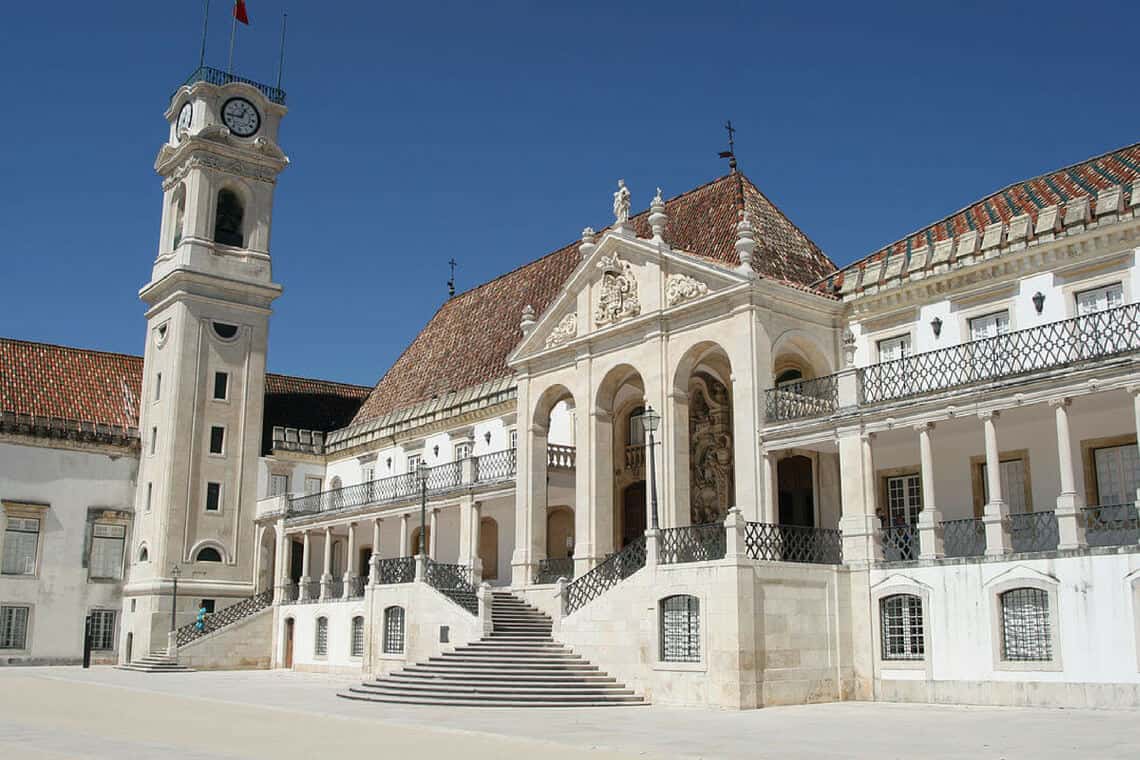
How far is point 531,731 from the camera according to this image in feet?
51.3

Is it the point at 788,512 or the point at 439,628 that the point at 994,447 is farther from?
the point at 439,628

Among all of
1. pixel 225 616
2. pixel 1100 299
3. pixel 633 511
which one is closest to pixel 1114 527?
pixel 1100 299

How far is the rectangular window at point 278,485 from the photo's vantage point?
143 feet

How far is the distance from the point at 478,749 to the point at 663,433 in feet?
43.4

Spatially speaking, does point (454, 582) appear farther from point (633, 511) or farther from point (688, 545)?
point (688, 545)

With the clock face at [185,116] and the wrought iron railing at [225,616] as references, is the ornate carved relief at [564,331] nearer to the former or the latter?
the wrought iron railing at [225,616]

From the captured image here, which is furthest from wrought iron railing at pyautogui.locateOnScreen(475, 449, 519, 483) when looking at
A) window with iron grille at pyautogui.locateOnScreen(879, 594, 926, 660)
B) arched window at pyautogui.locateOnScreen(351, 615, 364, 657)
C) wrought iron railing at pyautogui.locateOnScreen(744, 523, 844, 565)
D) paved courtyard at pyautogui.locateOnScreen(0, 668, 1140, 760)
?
window with iron grille at pyautogui.locateOnScreen(879, 594, 926, 660)

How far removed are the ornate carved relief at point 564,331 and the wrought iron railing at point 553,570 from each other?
5.41 meters

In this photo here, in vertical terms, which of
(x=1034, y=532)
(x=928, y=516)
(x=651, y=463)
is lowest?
(x=1034, y=532)

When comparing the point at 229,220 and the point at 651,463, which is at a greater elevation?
the point at 229,220

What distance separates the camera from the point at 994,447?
20.1m

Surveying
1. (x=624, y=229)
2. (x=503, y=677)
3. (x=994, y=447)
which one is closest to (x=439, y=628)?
(x=503, y=677)

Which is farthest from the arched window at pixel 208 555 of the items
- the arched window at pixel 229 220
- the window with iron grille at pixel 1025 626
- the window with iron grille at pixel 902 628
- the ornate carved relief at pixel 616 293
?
the window with iron grille at pixel 1025 626

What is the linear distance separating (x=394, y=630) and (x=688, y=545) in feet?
32.2
